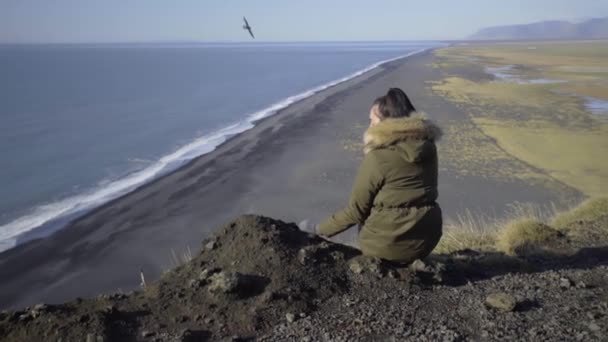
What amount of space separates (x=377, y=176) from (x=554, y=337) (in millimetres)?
1677

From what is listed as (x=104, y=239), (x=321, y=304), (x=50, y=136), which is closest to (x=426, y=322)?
(x=321, y=304)

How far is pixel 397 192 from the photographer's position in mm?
3930

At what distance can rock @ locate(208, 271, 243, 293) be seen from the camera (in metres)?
3.84

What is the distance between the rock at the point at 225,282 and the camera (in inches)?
151

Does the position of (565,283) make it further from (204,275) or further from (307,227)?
(204,275)

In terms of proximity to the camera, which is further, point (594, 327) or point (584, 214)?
point (584, 214)

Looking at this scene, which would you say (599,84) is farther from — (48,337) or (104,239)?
(48,337)

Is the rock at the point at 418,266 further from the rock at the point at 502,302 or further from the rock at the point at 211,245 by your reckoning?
the rock at the point at 211,245

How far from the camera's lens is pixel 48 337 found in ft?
11.2

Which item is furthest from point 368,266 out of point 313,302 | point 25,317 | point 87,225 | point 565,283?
point 87,225

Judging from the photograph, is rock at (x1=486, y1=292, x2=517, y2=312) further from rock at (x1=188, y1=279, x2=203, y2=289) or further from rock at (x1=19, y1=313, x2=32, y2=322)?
rock at (x1=19, y1=313, x2=32, y2=322)

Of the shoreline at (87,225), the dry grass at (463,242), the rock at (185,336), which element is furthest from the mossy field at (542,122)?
the rock at (185,336)

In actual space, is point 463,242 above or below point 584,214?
above

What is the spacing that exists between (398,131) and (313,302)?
150cm
